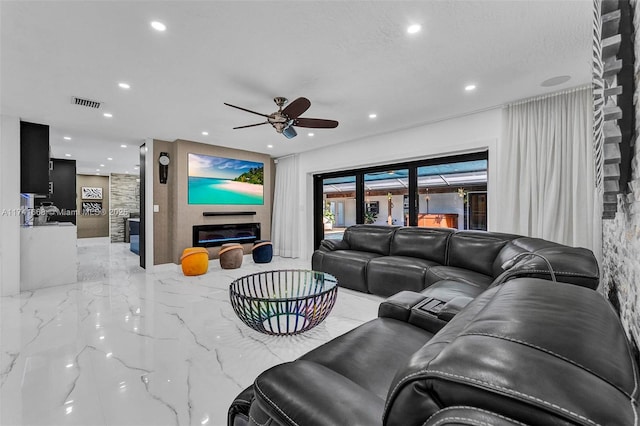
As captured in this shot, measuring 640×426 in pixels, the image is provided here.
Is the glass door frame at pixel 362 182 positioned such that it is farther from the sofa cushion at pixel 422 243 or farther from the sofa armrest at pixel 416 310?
the sofa armrest at pixel 416 310

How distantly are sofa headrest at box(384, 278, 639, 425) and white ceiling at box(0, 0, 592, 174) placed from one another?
2139 millimetres

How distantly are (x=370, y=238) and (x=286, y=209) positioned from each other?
2.93 meters

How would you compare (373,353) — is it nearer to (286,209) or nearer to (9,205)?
(9,205)

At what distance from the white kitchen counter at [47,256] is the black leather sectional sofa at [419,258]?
3783 mm

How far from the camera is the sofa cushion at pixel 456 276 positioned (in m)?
2.77

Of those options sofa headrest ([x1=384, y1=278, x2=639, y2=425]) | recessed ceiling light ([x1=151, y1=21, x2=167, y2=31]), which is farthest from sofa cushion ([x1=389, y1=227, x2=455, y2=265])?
recessed ceiling light ([x1=151, y1=21, x2=167, y2=31])

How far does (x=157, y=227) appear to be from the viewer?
5410 mm

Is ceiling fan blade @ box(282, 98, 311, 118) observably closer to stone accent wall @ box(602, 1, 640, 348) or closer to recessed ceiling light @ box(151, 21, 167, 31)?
recessed ceiling light @ box(151, 21, 167, 31)

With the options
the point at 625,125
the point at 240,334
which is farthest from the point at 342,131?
the point at 625,125

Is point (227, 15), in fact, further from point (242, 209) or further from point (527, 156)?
point (242, 209)

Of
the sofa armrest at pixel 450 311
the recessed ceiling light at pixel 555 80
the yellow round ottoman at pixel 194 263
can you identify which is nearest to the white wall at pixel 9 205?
the yellow round ottoman at pixel 194 263

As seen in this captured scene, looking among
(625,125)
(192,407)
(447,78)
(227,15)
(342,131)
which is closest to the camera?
(625,125)

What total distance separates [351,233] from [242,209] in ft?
9.53

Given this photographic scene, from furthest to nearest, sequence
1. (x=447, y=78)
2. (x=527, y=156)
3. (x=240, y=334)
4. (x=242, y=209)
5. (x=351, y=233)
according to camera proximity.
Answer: (x=242, y=209), (x=351, y=233), (x=527, y=156), (x=447, y=78), (x=240, y=334)
